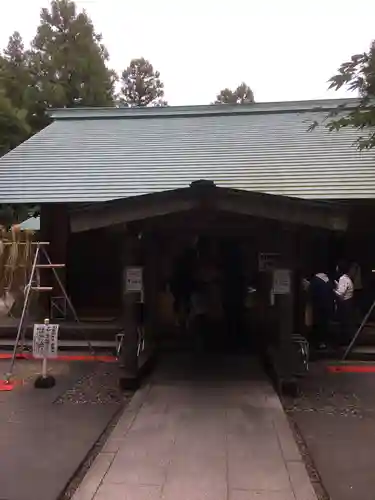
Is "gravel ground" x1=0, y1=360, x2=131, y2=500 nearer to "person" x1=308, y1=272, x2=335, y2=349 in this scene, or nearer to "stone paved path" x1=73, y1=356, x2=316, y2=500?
"stone paved path" x1=73, y1=356, x2=316, y2=500

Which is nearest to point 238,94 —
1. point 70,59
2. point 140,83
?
point 140,83

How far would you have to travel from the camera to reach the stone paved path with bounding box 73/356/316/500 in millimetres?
4000

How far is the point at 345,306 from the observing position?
927 cm

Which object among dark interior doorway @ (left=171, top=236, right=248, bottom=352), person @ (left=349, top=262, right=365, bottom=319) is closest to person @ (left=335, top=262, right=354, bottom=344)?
person @ (left=349, top=262, right=365, bottom=319)

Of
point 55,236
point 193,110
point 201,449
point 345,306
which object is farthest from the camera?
point 193,110

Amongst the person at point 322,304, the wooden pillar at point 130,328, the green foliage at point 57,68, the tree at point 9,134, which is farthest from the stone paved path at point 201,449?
the green foliage at point 57,68

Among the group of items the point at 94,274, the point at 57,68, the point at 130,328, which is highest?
the point at 57,68

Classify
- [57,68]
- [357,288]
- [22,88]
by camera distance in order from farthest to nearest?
[57,68], [22,88], [357,288]

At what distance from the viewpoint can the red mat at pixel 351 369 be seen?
820 centimetres

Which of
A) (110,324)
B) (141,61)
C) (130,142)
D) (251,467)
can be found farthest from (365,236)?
(141,61)

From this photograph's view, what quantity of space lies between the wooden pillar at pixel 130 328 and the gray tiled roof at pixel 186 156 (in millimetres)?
3667

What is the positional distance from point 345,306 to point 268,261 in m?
2.04

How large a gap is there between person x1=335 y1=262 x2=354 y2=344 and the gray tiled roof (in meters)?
1.92

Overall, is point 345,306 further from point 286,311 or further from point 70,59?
point 70,59
